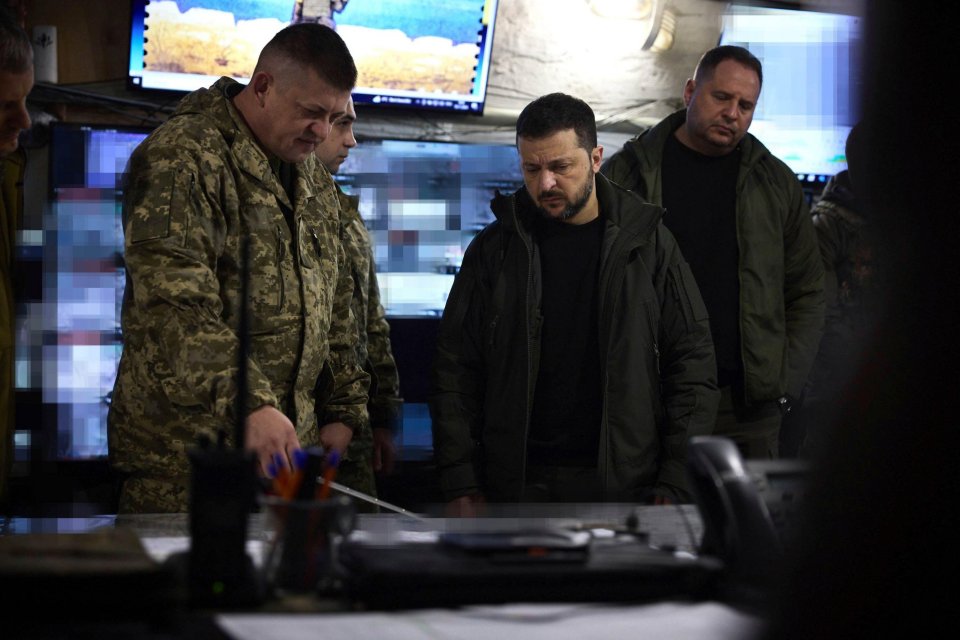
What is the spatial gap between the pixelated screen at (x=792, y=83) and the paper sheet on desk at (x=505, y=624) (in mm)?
4349

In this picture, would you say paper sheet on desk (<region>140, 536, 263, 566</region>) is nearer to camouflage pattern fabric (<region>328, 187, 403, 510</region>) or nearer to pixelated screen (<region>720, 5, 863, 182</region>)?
camouflage pattern fabric (<region>328, 187, 403, 510</region>)

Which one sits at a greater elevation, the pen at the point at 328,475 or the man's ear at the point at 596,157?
the man's ear at the point at 596,157

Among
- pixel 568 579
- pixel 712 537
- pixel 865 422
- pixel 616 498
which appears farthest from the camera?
pixel 616 498

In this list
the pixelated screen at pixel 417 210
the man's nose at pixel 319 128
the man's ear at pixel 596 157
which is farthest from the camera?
the pixelated screen at pixel 417 210

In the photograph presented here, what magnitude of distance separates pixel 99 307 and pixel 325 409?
59.9 inches

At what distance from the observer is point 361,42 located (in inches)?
179

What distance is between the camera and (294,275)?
2641 millimetres

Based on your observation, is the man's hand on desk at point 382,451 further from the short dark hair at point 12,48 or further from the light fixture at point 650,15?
the light fixture at point 650,15

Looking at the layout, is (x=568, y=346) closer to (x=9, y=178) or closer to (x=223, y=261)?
(x=223, y=261)

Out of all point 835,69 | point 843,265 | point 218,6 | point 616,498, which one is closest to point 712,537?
point 835,69

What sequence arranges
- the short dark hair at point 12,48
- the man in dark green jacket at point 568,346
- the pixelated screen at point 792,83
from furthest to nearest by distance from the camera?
the pixelated screen at point 792,83, the man in dark green jacket at point 568,346, the short dark hair at point 12,48

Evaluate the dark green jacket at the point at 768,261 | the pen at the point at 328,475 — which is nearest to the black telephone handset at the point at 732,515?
the pen at the point at 328,475

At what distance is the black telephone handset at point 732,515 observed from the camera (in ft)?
4.15

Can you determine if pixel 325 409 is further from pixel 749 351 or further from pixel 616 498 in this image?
pixel 749 351
